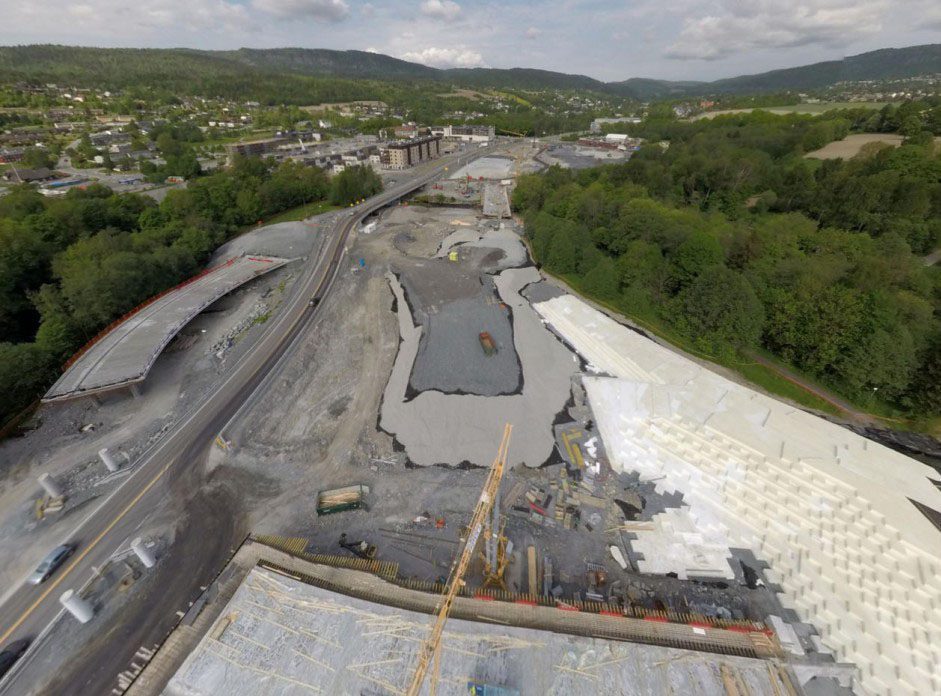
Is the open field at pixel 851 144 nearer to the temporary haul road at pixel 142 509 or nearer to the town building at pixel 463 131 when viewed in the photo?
the temporary haul road at pixel 142 509

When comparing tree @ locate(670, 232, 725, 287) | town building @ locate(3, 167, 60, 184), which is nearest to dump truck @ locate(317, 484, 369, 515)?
tree @ locate(670, 232, 725, 287)

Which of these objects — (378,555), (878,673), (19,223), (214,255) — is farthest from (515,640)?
(19,223)

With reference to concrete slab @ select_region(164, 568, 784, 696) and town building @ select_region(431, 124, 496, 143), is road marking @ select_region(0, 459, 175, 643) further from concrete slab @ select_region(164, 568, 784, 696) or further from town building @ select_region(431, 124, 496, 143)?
town building @ select_region(431, 124, 496, 143)

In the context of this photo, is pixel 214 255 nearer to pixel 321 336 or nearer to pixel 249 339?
pixel 249 339

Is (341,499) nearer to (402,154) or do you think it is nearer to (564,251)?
(564,251)

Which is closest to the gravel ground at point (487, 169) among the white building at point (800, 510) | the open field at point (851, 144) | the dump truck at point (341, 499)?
the open field at point (851, 144)

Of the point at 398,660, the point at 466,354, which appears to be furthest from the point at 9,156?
the point at 398,660

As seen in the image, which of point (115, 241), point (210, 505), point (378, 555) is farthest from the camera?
point (115, 241)
